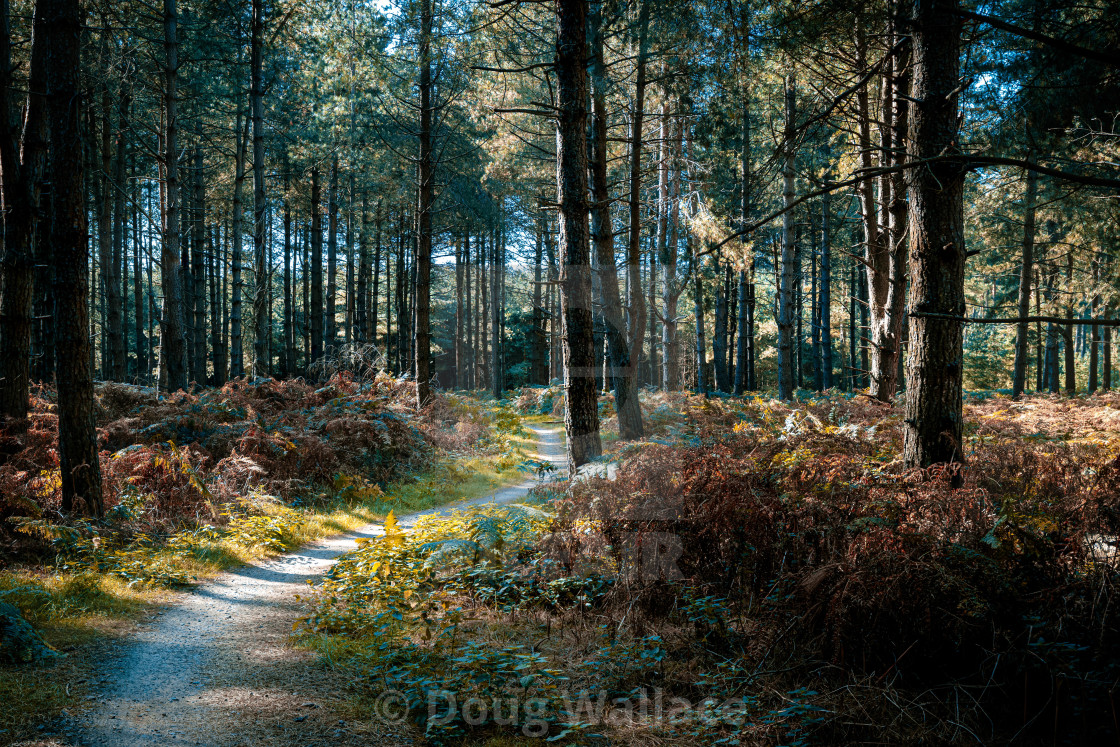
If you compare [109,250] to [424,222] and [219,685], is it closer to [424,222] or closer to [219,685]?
[424,222]

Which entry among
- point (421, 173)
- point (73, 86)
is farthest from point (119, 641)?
point (421, 173)

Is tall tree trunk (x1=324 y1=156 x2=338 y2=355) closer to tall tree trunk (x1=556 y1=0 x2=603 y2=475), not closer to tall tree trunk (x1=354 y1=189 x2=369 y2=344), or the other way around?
tall tree trunk (x1=354 y1=189 x2=369 y2=344)

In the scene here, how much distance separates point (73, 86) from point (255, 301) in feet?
31.9

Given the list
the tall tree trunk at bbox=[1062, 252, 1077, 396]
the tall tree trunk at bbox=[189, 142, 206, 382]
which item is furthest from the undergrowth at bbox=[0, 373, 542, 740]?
the tall tree trunk at bbox=[1062, 252, 1077, 396]

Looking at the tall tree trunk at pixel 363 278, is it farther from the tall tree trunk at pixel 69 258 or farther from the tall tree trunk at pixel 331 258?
the tall tree trunk at pixel 69 258

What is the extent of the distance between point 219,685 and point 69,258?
4541 millimetres

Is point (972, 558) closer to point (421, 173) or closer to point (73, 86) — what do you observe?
point (73, 86)

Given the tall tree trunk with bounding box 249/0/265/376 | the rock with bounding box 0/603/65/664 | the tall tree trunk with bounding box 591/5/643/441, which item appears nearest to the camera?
the rock with bounding box 0/603/65/664

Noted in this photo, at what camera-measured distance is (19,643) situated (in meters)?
3.70

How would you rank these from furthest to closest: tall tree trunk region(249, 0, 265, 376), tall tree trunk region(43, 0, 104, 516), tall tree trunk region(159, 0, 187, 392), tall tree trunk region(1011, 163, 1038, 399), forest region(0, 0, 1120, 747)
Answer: tall tree trunk region(1011, 163, 1038, 399) < tall tree trunk region(249, 0, 265, 376) < tall tree trunk region(159, 0, 187, 392) < tall tree trunk region(43, 0, 104, 516) < forest region(0, 0, 1120, 747)

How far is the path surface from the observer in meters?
3.11

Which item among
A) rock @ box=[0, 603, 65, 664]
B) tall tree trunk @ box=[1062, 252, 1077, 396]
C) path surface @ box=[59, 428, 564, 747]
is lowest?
path surface @ box=[59, 428, 564, 747]

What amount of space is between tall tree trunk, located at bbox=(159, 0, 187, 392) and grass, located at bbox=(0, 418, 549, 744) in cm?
703

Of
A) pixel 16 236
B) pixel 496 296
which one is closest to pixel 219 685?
pixel 16 236
